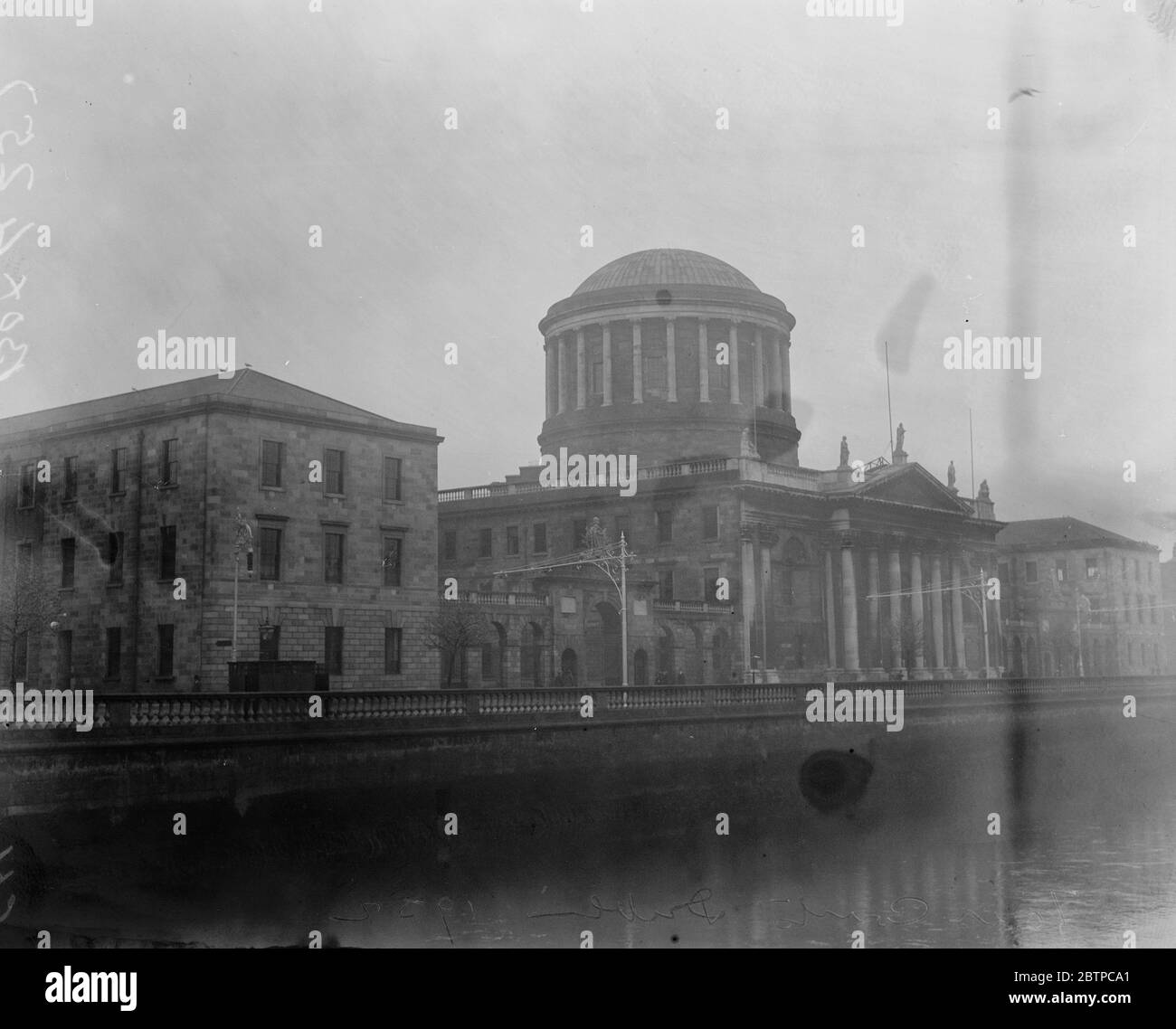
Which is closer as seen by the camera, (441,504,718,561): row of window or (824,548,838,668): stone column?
(441,504,718,561): row of window

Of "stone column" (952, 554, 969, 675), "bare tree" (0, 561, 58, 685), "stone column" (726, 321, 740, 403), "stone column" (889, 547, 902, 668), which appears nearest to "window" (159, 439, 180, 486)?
"bare tree" (0, 561, 58, 685)

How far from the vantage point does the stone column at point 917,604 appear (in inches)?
3029

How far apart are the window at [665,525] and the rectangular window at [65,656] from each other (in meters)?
33.4

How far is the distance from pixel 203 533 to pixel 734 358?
4512 cm

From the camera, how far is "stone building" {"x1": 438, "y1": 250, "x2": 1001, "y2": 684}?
190 ft

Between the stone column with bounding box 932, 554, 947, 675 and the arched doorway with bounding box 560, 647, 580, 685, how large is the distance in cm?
3204

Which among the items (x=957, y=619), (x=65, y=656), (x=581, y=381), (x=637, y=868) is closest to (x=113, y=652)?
(x=65, y=656)

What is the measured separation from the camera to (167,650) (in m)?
41.7

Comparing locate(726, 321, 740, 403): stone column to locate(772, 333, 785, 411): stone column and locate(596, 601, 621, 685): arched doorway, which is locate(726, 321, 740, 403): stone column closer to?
locate(772, 333, 785, 411): stone column

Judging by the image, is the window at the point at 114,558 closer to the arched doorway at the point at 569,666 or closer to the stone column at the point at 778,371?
the arched doorway at the point at 569,666

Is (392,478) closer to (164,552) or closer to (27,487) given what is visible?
(164,552)

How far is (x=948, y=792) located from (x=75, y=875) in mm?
30005

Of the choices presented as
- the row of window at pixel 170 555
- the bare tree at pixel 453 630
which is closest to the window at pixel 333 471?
the row of window at pixel 170 555

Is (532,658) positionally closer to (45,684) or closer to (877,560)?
(45,684)
